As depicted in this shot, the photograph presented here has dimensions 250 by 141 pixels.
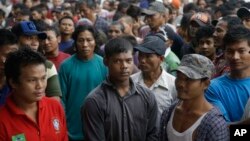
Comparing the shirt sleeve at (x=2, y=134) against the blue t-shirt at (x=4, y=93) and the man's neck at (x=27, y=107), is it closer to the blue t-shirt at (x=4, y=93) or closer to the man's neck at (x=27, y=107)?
the man's neck at (x=27, y=107)

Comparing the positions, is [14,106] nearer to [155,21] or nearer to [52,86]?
[52,86]

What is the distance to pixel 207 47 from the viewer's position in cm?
604

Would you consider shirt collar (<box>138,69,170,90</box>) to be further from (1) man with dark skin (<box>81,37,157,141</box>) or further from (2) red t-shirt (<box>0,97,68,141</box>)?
(2) red t-shirt (<box>0,97,68,141</box>)

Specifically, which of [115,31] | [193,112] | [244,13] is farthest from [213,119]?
[115,31]

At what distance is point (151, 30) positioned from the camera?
8.34m

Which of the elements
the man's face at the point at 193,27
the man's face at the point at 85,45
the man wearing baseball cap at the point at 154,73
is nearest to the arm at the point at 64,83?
the man's face at the point at 85,45

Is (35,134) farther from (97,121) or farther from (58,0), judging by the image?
(58,0)

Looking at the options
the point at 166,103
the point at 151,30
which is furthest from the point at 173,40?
the point at 166,103

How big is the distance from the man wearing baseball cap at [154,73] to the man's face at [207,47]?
983mm

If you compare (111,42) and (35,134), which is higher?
(111,42)

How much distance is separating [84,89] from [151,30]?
294 centimetres

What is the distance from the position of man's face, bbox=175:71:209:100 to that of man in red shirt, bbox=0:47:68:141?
35.1 inches

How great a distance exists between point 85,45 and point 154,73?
1035 millimetres

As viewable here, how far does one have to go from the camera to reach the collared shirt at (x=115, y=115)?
165 inches
